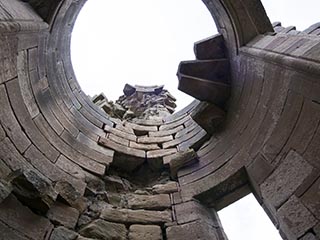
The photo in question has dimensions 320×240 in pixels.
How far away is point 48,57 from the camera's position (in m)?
5.01

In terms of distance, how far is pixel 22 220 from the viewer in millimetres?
3029

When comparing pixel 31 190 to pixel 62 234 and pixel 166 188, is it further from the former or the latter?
pixel 166 188

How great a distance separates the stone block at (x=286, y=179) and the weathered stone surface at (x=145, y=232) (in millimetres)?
1379

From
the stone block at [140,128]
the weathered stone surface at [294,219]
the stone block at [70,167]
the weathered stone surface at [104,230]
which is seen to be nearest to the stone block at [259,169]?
the weathered stone surface at [294,219]

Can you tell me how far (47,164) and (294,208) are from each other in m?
3.00

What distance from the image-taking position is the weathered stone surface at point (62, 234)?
3219mm

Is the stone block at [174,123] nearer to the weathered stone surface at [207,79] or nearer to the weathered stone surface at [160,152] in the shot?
the weathered stone surface at [160,152]

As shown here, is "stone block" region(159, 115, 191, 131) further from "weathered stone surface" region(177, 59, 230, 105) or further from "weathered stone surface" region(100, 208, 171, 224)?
"weathered stone surface" region(100, 208, 171, 224)

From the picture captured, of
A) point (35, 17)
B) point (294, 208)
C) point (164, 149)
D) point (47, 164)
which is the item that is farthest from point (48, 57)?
point (294, 208)

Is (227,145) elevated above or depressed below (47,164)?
above

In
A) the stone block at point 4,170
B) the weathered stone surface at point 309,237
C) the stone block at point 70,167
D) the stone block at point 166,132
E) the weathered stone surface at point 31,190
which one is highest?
the stone block at point 166,132

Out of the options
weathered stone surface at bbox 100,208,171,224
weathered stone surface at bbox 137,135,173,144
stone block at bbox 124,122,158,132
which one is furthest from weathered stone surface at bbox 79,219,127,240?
stone block at bbox 124,122,158,132

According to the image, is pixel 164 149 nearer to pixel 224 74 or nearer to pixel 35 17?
pixel 224 74

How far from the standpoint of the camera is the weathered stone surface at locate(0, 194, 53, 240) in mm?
2916
